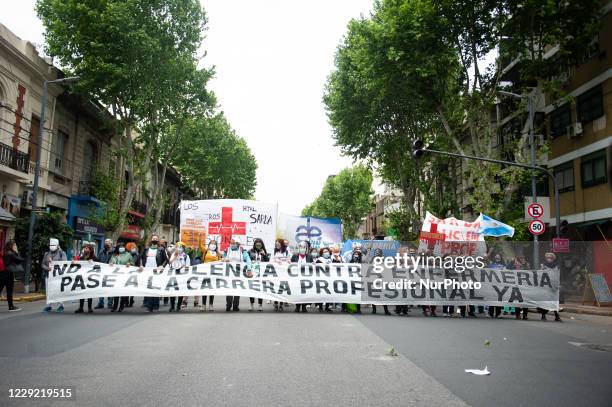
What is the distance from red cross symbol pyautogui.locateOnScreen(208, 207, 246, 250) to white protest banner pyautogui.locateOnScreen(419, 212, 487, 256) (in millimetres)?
6844

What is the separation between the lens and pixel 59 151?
90.5ft

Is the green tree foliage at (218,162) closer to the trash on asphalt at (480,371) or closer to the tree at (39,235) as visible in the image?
the tree at (39,235)

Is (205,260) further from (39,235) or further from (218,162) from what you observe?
(218,162)

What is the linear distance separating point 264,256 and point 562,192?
18123 mm

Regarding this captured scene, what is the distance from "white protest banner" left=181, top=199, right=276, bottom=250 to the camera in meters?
20.2

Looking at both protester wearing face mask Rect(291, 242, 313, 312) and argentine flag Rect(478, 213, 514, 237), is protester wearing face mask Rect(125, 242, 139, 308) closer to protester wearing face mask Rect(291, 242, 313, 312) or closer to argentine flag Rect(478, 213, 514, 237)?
protester wearing face mask Rect(291, 242, 313, 312)

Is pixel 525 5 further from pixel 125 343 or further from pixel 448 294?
pixel 125 343

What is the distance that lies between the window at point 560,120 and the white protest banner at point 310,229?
1230 centimetres

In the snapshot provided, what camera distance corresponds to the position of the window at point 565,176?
25.8 meters

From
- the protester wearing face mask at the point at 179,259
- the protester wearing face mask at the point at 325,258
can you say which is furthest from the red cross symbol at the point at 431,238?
the protester wearing face mask at the point at 179,259

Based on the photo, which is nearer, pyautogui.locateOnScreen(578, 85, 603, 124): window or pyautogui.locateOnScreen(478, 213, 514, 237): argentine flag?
pyautogui.locateOnScreen(478, 213, 514, 237): argentine flag

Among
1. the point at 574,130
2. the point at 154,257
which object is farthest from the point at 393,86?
the point at 154,257

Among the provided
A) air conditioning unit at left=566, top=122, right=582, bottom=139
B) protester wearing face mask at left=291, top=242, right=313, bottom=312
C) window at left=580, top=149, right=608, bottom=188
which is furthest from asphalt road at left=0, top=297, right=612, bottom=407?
air conditioning unit at left=566, top=122, right=582, bottom=139

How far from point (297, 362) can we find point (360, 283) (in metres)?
7.41
